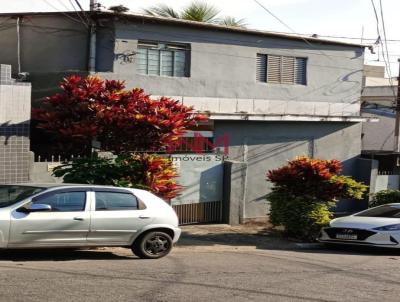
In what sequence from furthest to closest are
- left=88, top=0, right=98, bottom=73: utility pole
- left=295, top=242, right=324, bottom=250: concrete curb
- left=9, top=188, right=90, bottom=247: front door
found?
left=88, top=0, right=98, bottom=73: utility pole < left=295, top=242, right=324, bottom=250: concrete curb < left=9, top=188, right=90, bottom=247: front door

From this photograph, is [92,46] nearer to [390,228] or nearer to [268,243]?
[268,243]

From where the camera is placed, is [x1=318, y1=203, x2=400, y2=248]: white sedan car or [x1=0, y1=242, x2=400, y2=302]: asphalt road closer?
[x1=0, y1=242, x2=400, y2=302]: asphalt road

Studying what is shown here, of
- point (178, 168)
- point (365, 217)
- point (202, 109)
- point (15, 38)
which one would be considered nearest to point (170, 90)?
point (202, 109)

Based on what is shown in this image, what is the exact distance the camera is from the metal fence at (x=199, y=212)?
1814 cm

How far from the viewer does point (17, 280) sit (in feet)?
27.9

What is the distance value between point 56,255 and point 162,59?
29.8ft

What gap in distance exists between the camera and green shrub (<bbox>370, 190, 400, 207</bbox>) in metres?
22.1

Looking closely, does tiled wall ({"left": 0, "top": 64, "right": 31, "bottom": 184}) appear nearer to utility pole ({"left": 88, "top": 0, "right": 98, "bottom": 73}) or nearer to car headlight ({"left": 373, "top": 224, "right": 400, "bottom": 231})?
utility pole ({"left": 88, "top": 0, "right": 98, "bottom": 73})

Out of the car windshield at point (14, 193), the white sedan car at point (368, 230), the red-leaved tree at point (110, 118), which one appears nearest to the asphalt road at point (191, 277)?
the car windshield at point (14, 193)

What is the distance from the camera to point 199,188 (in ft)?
60.1

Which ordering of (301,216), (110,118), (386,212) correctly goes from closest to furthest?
(110,118) → (386,212) → (301,216)

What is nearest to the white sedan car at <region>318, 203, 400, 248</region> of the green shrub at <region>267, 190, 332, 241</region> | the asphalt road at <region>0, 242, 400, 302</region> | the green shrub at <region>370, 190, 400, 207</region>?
the green shrub at <region>267, 190, 332, 241</region>

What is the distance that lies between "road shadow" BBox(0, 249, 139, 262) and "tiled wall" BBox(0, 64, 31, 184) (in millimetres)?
3366

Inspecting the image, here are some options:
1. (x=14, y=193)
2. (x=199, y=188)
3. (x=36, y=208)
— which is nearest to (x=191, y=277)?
(x=36, y=208)
